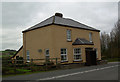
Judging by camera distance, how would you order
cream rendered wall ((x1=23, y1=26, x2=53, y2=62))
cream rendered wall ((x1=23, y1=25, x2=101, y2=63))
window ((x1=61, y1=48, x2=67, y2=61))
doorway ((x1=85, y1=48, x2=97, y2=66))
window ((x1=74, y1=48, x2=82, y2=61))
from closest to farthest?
cream rendered wall ((x1=23, y1=25, x2=101, y2=63)) < cream rendered wall ((x1=23, y1=26, x2=53, y2=62)) < window ((x1=61, y1=48, x2=67, y2=61)) < doorway ((x1=85, y1=48, x2=97, y2=66)) < window ((x1=74, y1=48, x2=82, y2=61))

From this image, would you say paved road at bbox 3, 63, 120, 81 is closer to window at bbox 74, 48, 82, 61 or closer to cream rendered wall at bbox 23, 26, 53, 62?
cream rendered wall at bbox 23, 26, 53, 62

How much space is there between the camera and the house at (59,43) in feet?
63.9

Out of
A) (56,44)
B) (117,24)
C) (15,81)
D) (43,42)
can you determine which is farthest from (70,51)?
(117,24)

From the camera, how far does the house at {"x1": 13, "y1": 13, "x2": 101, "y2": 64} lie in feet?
63.9

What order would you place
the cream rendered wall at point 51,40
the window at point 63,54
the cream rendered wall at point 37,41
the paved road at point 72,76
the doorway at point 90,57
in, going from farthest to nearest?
the doorway at point 90,57 → the window at point 63,54 → the cream rendered wall at point 37,41 → the cream rendered wall at point 51,40 → the paved road at point 72,76

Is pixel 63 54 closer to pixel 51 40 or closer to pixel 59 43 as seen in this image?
pixel 59 43

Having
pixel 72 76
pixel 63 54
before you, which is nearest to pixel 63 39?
pixel 63 54

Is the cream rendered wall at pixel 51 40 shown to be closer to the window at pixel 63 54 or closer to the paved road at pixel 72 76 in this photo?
the window at pixel 63 54

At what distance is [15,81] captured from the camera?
9.16 meters

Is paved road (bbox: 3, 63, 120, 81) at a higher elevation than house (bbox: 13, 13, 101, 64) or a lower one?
lower

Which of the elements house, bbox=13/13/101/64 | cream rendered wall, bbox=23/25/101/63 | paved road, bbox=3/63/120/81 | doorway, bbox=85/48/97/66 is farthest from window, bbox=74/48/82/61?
paved road, bbox=3/63/120/81

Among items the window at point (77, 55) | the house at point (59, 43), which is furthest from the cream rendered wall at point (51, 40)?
the window at point (77, 55)

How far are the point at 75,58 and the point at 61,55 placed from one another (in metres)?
2.59

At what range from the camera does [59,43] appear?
1981 cm
